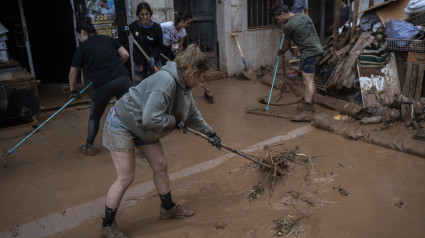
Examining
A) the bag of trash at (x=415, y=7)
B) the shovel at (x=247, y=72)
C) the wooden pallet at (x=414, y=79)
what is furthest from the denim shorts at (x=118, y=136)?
the shovel at (x=247, y=72)

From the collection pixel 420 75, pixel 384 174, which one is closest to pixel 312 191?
pixel 384 174

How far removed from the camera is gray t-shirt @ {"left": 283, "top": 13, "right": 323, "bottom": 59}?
6.10 meters

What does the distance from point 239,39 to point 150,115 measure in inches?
278

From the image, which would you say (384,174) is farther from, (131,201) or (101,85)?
(101,85)

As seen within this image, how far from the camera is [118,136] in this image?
2947mm


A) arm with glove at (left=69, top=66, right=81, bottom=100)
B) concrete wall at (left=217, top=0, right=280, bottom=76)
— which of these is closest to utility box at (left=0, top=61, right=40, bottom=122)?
arm with glove at (left=69, top=66, right=81, bottom=100)

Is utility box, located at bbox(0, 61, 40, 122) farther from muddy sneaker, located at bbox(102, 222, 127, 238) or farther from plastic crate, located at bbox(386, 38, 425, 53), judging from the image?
plastic crate, located at bbox(386, 38, 425, 53)

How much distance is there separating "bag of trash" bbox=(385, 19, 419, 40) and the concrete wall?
3.63 metres

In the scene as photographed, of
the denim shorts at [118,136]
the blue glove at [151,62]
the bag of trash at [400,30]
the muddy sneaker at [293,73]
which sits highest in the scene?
the bag of trash at [400,30]

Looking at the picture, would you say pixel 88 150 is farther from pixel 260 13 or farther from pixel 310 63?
pixel 260 13

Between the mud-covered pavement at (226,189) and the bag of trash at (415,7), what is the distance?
309 cm

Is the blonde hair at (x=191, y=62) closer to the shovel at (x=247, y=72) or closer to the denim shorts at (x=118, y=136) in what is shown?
the denim shorts at (x=118, y=136)

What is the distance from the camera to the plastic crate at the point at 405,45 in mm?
6070

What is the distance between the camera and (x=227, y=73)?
9.39 metres
